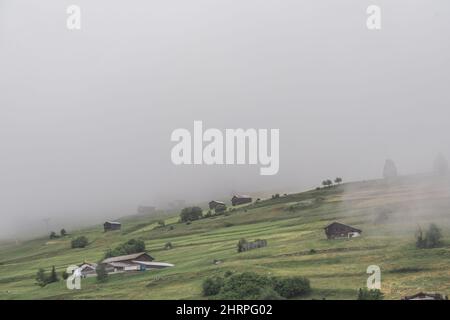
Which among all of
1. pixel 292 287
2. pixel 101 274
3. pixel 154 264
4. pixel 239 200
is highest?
pixel 239 200

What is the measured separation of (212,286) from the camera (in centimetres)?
5888

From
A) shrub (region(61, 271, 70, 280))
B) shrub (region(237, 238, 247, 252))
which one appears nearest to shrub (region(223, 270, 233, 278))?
shrub (region(237, 238, 247, 252))

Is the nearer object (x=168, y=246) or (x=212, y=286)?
(x=212, y=286)

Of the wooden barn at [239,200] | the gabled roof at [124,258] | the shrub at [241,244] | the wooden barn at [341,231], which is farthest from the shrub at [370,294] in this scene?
the wooden barn at [239,200]

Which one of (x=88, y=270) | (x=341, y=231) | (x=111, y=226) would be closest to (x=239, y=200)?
(x=111, y=226)

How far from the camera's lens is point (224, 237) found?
77625 mm

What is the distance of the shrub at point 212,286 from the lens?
192 ft

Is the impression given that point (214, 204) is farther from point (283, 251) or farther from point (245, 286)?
point (245, 286)

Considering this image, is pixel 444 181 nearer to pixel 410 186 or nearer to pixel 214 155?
pixel 410 186

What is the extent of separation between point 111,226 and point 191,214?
12198mm

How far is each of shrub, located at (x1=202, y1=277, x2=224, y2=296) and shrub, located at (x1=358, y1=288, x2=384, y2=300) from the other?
13.1 m
